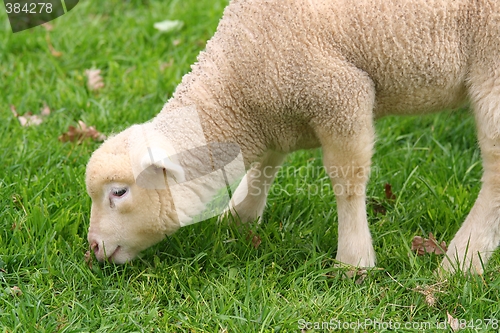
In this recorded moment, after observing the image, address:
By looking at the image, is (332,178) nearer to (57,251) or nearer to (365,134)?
(365,134)

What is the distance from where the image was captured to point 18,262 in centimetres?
366

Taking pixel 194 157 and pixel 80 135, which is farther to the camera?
pixel 80 135

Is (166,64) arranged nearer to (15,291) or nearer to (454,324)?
(15,291)

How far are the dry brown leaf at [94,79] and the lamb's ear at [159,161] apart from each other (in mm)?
2404

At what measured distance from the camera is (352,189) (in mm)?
3707

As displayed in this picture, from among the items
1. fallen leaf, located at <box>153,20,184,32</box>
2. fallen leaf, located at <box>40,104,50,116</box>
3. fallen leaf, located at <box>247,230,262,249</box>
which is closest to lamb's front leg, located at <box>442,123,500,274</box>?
fallen leaf, located at <box>247,230,262,249</box>

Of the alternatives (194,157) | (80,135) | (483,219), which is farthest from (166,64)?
(483,219)

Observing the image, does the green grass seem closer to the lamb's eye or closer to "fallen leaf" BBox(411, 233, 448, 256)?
"fallen leaf" BBox(411, 233, 448, 256)

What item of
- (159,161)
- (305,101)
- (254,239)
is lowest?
(254,239)

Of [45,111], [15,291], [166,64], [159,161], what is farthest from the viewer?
[166,64]

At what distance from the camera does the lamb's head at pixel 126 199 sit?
3412 millimetres

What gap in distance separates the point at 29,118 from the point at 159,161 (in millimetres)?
2123

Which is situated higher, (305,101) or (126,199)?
(305,101)

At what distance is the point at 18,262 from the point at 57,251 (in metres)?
0.20
